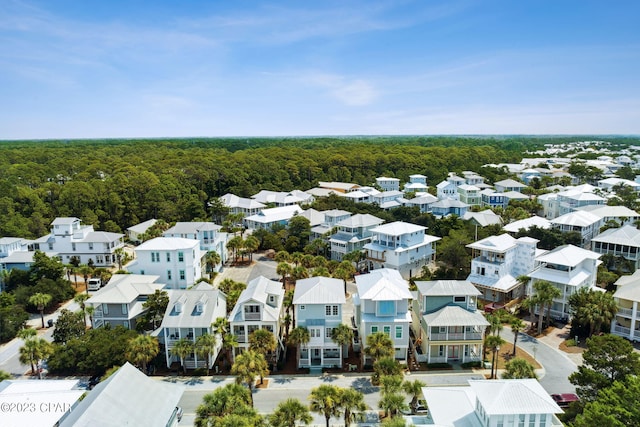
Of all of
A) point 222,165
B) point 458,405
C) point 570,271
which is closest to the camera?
point 458,405

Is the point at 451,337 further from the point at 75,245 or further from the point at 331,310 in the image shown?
the point at 75,245

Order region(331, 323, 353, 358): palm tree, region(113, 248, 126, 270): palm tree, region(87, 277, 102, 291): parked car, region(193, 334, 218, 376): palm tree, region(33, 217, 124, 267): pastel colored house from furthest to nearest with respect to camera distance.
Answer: region(33, 217, 124, 267): pastel colored house, region(113, 248, 126, 270): palm tree, region(87, 277, 102, 291): parked car, region(331, 323, 353, 358): palm tree, region(193, 334, 218, 376): palm tree

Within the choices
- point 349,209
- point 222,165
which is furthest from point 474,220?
point 222,165

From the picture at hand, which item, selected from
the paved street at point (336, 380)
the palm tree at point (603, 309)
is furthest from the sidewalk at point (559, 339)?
the palm tree at point (603, 309)

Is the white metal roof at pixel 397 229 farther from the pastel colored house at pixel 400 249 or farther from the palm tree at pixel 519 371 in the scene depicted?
the palm tree at pixel 519 371

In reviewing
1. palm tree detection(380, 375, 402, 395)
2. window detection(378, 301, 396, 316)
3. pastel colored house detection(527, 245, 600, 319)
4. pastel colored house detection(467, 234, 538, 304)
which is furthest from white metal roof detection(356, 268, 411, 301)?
pastel colored house detection(527, 245, 600, 319)

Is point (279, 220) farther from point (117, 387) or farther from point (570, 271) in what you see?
point (117, 387)

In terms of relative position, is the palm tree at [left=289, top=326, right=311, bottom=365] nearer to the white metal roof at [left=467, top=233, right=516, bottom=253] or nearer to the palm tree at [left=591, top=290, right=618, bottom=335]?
the white metal roof at [left=467, top=233, right=516, bottom=253]

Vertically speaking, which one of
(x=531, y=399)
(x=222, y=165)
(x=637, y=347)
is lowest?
(x=637, y=347)
